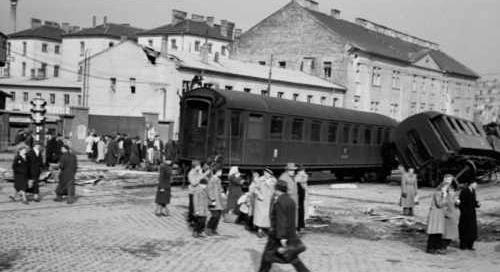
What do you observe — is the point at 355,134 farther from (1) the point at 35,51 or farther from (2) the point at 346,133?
(1) the point at 35,51

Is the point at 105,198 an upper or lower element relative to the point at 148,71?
lower

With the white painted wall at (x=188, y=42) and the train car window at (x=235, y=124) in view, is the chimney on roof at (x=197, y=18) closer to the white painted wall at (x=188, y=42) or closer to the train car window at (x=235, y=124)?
the white painted wall at (x=188, y=42)

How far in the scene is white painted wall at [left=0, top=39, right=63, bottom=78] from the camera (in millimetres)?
84562

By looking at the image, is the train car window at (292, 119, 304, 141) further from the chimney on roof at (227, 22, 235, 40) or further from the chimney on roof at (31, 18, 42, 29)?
the chimney on roof at (31, 18, 42, 29)

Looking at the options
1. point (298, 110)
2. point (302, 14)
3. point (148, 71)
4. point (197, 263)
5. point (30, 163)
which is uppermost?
point (302, 14)

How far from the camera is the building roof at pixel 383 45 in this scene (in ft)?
182

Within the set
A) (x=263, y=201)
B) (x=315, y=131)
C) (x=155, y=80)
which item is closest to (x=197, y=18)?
(x=155, y=80)

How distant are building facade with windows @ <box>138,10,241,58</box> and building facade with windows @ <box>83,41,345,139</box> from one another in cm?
2659

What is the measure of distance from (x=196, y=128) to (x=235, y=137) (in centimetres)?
141

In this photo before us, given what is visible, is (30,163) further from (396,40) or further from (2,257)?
(396,40)

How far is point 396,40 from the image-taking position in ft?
222

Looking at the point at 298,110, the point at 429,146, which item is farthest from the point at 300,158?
the point at 429,146

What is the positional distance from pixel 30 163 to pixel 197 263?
7.71 m

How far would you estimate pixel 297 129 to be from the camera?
78.6 feet
